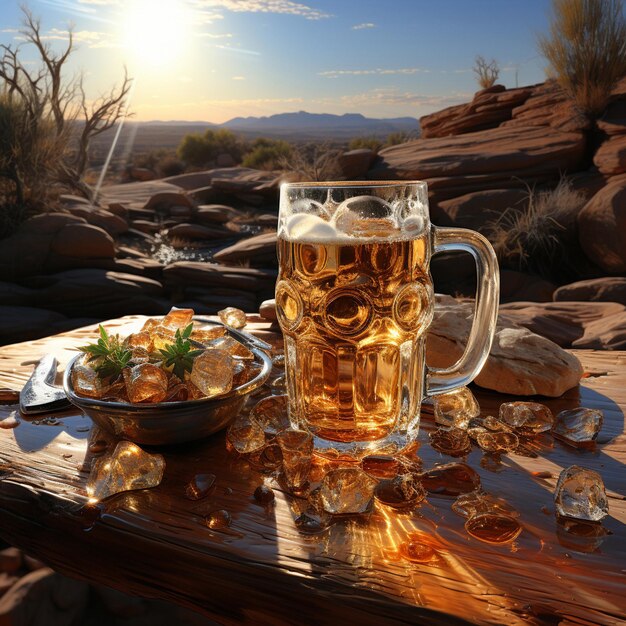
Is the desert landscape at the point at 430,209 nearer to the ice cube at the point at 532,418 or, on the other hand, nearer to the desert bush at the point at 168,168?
the ice cube at the point at 532,418

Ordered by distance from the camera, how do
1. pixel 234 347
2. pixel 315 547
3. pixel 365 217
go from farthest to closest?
pixel 234 347, pixel 365 217, pixel 315 547

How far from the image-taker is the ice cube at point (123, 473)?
88cm

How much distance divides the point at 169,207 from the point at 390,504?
11588 mm

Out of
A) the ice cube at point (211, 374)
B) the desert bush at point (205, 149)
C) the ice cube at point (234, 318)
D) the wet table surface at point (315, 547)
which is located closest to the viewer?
the wet table surface at point (315, 547)

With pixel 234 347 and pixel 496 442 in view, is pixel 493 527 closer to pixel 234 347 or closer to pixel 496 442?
pixel 496 442

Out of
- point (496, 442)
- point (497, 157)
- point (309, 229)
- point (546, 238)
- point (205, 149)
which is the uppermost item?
point (205, 149)

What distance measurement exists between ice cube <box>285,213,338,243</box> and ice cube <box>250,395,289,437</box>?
32 cm

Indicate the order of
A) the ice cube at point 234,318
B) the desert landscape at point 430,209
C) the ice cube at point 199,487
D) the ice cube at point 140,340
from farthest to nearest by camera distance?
the desert landscape at point 430,209 < the ice cube at point 234,318 < the ice cube at point 140,340 < the ice cube at point 199,487

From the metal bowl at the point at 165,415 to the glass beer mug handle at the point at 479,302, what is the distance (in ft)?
1.23

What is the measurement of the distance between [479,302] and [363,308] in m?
0.26

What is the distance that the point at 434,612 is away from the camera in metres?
0.64

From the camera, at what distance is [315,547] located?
751 mm

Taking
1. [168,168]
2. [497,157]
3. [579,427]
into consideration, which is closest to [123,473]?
[579,427]

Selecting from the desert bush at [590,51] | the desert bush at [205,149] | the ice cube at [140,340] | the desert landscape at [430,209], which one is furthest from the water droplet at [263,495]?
the desert bush at [205,149]
